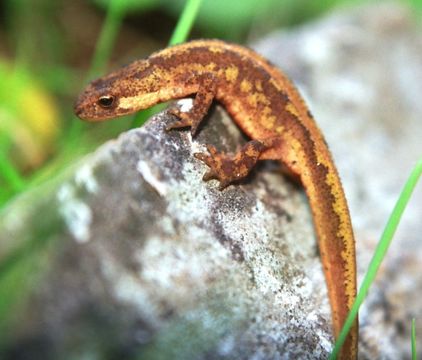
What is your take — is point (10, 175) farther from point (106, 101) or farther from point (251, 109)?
point (251, 109)

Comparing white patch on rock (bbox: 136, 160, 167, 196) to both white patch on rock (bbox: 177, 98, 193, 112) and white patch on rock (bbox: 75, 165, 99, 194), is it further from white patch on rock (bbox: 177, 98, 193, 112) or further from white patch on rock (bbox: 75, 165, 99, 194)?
white patch on rock (bbox: 177, 98, 193, 112)

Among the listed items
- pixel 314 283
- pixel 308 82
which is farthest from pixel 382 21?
pixel 314 283

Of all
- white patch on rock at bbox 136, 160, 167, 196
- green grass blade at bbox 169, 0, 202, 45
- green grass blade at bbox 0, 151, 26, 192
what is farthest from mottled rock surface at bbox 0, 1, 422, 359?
green grass blade at bbox 169, 0, 202, 45

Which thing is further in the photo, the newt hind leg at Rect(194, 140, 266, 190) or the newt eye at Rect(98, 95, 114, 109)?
the newt eye at Rect(98, 95, 114, 109)

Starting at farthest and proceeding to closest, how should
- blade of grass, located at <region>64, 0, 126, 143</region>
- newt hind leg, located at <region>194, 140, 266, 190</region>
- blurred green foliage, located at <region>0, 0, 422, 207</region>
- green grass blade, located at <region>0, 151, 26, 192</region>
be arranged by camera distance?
blade of grass, located at <region>64, 0, 126, 143</region> < blurred green foliage, located at <region>0, 0, 422, 207</region> < green grass blade, located at <region>0, 151, 26, 192</region> < newt hind leg, located at <region>194, 140, 266, 190</region>

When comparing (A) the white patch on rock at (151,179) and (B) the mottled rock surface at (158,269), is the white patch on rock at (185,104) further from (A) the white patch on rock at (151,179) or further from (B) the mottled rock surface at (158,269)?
(A) the white patch on rock at (151,179)

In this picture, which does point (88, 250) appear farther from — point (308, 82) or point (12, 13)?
point (12, 13)
